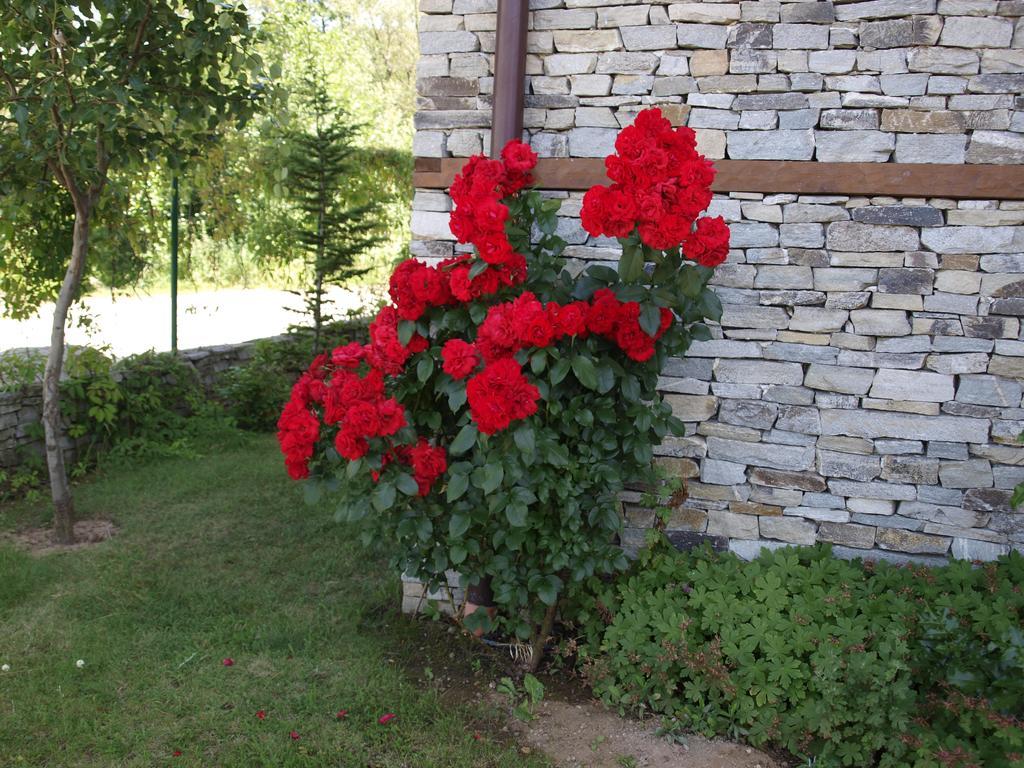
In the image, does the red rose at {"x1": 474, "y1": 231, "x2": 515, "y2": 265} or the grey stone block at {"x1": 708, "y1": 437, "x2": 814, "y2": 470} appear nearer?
the red rose at {"x1": 474, "y1": 231, "x2": 515, "y2": 265}

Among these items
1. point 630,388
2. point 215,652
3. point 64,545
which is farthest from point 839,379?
point 64,545

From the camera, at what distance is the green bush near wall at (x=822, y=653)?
2262 millimetres

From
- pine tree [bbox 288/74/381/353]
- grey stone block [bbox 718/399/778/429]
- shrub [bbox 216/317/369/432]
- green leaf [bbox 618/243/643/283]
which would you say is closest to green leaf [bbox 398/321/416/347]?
green leaf [bbox 618/243/643/283]

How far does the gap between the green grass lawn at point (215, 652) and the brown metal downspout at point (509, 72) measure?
6.32 ft

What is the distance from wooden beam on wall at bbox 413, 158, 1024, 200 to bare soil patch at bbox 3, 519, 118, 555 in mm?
2891

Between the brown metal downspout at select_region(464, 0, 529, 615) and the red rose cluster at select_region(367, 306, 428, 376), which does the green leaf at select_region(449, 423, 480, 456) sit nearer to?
the red rose cluster at select_region(367, 306, 428, 376)

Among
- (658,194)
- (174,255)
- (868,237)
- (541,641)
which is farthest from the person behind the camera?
(174,255)

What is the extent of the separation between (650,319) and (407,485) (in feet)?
3.02

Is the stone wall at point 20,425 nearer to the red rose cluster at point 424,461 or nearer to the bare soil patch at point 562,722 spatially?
the bare soil patch at point 562,722

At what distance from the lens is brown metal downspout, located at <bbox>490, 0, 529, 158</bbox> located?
2.84 m

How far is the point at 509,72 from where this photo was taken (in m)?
2.88

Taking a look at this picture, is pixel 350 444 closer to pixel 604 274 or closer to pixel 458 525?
pixel 458 525

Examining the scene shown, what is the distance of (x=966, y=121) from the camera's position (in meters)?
2.70

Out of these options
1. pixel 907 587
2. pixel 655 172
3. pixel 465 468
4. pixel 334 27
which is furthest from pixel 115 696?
pixel 334 27
